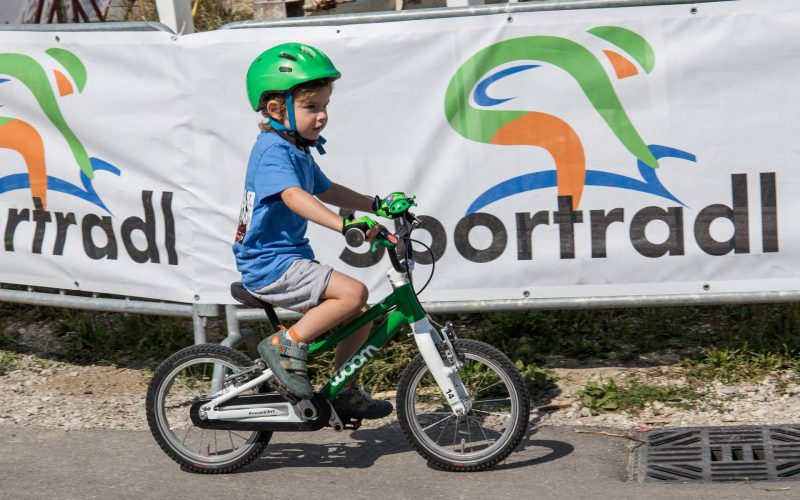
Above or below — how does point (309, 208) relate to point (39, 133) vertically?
below

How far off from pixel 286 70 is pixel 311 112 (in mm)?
213

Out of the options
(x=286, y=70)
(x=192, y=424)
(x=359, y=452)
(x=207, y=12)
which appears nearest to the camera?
(x=286, y=70)

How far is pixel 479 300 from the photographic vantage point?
5.73 meters

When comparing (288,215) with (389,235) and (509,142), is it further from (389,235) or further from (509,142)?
(509,142)

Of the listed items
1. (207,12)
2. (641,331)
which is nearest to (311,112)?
(641,331)

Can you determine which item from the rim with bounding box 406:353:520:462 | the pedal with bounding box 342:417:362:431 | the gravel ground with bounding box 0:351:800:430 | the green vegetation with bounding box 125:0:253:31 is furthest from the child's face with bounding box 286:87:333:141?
the green vegetation with bounding box 125:0:253:31

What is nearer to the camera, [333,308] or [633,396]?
[333,308]

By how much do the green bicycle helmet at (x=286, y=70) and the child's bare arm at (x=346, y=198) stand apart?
1.84 ft

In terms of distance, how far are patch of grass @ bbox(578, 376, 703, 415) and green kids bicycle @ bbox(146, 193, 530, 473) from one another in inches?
24.2

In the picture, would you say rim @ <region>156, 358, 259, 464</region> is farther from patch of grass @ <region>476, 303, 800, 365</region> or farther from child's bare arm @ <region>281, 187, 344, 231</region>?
patch of grass @ <region>476, 303, 800, 365</region>

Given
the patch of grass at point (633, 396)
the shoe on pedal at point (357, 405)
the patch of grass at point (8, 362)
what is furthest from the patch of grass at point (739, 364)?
the patch of grass at point (8, 362)

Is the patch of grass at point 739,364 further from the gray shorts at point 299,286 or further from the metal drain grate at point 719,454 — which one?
the gray shorts at point 299,286

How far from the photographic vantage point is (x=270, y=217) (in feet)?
15.7

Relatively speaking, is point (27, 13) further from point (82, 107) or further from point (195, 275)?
point (195, 275)
